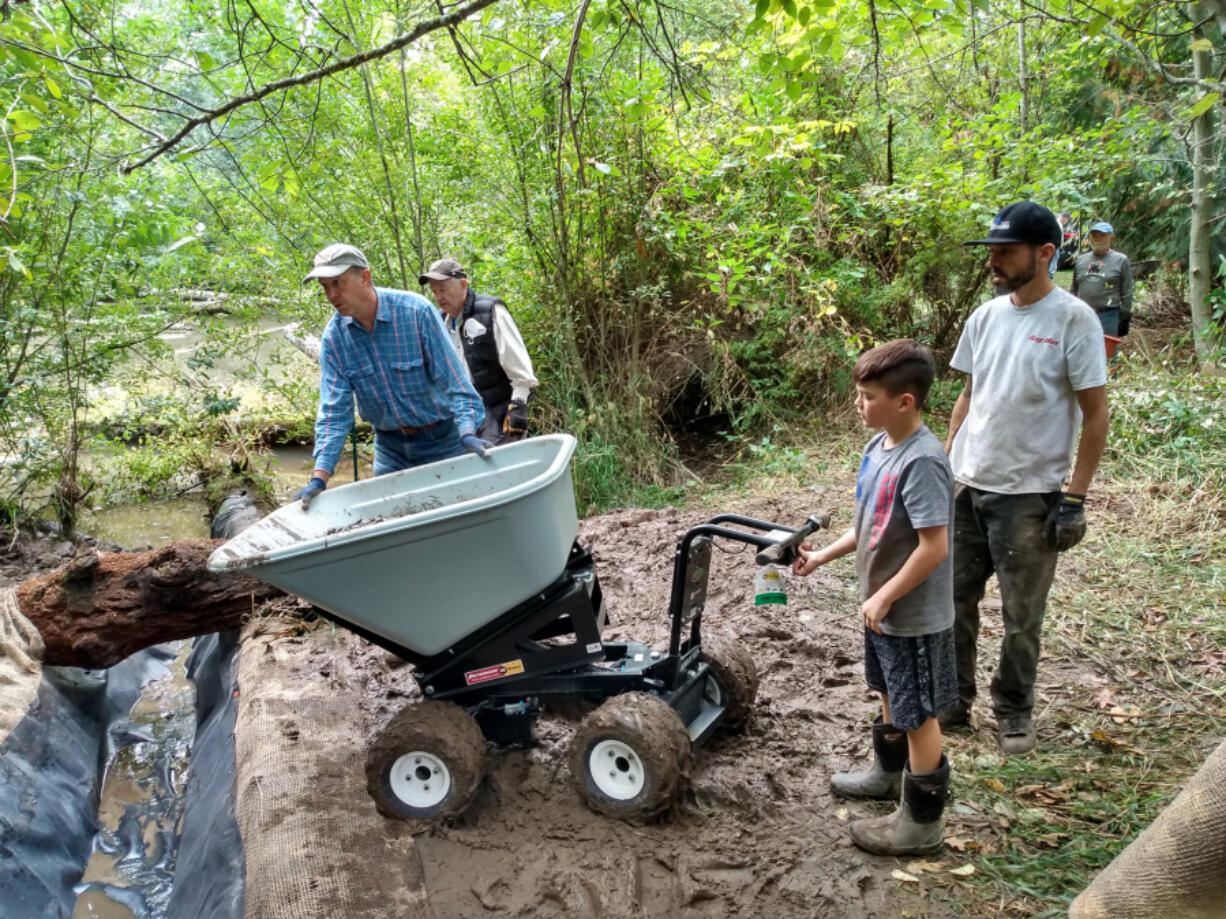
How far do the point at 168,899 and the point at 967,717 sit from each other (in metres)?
2.97

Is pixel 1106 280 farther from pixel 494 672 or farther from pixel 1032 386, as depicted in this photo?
pixel 494 672

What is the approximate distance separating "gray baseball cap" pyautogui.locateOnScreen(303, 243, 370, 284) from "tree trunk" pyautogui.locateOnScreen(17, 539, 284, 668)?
62.3 inches

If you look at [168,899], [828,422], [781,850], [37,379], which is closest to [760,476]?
[828,422]

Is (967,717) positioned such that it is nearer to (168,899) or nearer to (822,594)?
(822,594)

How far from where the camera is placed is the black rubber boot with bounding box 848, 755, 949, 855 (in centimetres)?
222

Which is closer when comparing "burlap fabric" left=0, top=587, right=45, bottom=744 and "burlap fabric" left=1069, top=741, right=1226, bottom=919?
"burlap fabric" left=1069, top=741, right=1226, bottom=919

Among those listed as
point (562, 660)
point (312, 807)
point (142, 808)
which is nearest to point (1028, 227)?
point (562, 660)

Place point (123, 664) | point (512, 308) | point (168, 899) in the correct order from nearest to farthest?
1. point (168, 899)
2. point (123, 664)
3. point (512, 308)

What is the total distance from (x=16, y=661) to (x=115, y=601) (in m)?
0.46

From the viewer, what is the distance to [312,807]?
273 centimetres

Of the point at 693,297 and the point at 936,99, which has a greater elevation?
the point at 936,99

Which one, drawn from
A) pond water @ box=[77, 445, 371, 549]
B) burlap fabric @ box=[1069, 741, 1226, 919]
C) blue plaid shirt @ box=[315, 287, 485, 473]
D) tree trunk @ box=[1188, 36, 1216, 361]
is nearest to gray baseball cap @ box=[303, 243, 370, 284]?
blue plaid shirt @ box=[315, 287, 485, 473]

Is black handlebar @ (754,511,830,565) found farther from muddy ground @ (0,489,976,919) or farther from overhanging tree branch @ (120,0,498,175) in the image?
overhanging tree branch @ (120,0,498,175)

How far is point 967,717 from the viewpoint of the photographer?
2.88 metres
